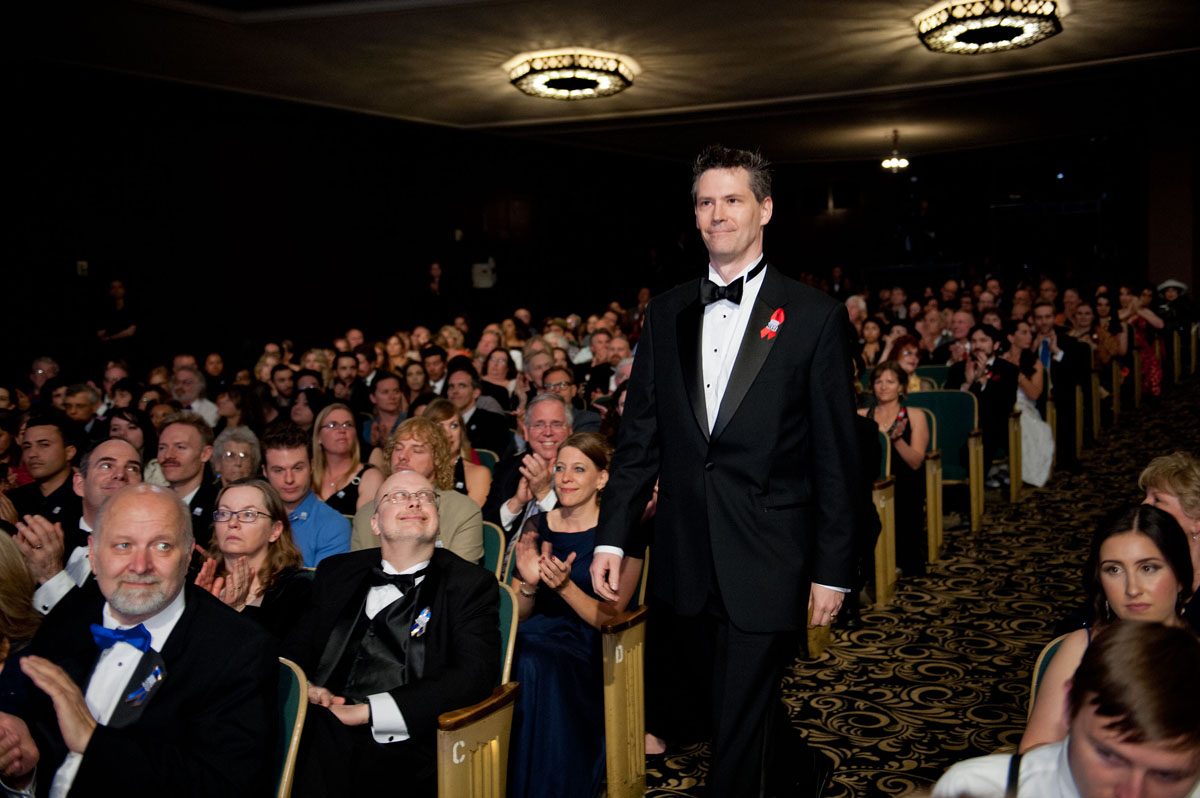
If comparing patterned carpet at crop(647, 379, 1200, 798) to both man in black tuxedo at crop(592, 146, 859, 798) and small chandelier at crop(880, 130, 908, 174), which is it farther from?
small chandelier at crop(880, 130, 908, 174)

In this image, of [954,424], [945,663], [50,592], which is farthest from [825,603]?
[954,424]

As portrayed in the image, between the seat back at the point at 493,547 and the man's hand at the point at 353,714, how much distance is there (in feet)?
3.69

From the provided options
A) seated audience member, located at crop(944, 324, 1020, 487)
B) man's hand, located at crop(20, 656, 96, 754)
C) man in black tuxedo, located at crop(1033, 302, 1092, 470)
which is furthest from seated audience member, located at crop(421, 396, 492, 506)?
man in black tuxedo, located at crop(1033, 302, 1092, 470)

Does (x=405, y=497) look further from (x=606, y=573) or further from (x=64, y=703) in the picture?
(x=64, y=703)

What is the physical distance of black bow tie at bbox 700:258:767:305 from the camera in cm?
214

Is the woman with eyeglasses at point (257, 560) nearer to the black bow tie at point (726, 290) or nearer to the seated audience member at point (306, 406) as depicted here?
the black bow tie at point (726, 290)

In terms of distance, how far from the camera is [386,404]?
19.0 feet

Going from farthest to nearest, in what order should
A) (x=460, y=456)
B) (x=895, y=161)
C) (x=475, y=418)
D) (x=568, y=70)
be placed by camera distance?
(x=895, y=161) < (x=568, y=70) < (x=475, y=418) < (x=460, y=456)

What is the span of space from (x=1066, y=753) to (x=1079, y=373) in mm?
7167

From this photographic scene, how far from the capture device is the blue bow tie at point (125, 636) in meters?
1.94

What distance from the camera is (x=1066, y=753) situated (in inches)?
45.5

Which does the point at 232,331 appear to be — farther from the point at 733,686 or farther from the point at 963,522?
the point at 733,686

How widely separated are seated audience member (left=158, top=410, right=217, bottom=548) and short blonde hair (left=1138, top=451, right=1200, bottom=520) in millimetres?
3339

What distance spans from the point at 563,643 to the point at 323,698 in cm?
80
